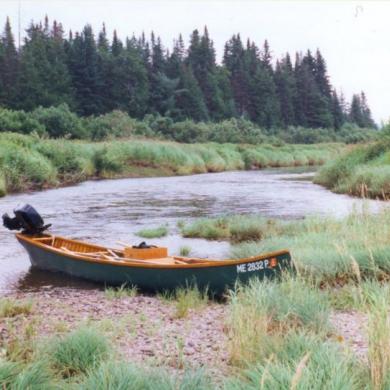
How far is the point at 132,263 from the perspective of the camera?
7645mm

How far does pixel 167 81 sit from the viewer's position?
7094cm

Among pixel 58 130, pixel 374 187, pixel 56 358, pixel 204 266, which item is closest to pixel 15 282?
pixel 204 266

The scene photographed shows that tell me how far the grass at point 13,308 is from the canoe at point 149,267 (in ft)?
4.58

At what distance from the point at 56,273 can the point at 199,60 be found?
258 feet

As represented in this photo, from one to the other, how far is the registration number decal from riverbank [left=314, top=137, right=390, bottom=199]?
38.1ft

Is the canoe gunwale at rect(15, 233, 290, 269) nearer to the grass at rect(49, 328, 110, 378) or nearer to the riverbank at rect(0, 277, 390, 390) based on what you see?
the riverbank at rect(0, 277, 390, 390)

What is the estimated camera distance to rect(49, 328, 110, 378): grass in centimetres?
454

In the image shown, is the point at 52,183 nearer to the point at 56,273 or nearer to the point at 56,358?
the point at 56,273

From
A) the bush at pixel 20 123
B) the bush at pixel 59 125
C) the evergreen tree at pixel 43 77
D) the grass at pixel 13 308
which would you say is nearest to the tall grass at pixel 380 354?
the grass at pixel 13 308

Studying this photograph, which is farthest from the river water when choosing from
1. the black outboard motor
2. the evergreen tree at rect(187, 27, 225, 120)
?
the evergreen tree at rect(187, 27, 225, 120)

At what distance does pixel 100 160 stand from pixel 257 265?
2343 centimetres

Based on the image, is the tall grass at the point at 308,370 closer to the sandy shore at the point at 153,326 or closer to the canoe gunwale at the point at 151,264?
the sandy shore at the point at 153,326

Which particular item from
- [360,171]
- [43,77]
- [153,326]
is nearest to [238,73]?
[43,77]

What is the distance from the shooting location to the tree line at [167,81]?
6159 cm
